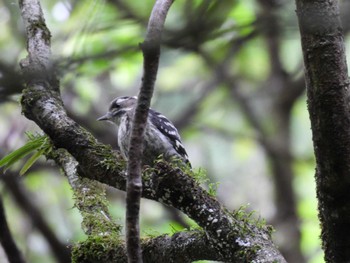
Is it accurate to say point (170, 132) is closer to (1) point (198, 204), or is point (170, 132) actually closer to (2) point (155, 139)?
(2) point (155, 139)

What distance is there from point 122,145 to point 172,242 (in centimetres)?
215

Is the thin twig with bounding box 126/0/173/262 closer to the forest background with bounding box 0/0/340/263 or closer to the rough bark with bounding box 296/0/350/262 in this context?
the rough bark with bounding box 296/0/350/262

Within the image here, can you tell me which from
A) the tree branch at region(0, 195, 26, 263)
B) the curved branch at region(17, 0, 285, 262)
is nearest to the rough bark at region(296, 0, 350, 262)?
the curved branch at region(17, 0, 285, 262)

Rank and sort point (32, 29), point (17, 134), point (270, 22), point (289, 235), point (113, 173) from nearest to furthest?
point (270, 22)
point (113, 173)
point (32, 29)
point (289, 235)
point (17, 134)

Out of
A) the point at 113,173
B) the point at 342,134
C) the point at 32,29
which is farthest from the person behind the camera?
the point at 32,29

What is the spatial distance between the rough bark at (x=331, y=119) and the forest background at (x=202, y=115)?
6.84ft

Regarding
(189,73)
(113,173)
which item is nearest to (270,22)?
(113,173)

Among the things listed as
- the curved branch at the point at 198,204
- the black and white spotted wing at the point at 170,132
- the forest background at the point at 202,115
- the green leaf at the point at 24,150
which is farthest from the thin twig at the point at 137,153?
the black and white spotted wing at the point at 170,132

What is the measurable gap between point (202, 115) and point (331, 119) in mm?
5315

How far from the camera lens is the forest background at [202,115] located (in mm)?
5680

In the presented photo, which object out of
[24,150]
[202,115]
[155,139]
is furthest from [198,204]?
[202,115]

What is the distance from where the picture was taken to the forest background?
5680 mm

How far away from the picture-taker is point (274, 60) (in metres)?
6.38

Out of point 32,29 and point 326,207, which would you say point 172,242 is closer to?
point 326,207
